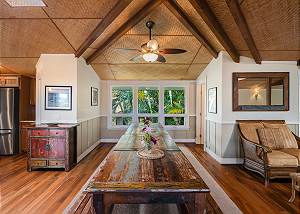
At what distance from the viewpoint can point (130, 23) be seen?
393 centimetres

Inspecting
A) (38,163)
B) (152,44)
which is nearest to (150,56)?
(152,44)

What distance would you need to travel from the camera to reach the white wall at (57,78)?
472 cm

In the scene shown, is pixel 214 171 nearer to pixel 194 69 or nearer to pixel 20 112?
pixel 194 69

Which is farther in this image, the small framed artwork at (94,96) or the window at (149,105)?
the window at (149,105)

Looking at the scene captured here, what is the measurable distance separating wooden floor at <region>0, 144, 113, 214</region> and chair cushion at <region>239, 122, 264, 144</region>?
3403mm

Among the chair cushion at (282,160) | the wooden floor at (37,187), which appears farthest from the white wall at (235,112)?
the wooden floor at (37,187)

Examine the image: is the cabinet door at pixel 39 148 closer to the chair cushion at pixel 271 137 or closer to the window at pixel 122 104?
the window at pixel 122 104

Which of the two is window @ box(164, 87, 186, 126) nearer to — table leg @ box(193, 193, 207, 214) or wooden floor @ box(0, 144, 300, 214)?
wooden floor @ box(0, 144, 300, 214)

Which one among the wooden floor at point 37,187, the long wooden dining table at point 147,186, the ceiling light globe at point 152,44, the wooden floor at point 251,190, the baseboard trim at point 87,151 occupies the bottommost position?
the wooden floor at point 251,190

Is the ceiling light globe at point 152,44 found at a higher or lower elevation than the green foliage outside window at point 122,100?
higher

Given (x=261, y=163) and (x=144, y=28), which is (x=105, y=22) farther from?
(x=261, y=163)

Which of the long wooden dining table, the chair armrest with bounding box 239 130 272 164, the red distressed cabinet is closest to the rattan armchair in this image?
the chair armrest with bounding box 239 130 272 164

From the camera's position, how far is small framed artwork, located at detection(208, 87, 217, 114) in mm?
5199

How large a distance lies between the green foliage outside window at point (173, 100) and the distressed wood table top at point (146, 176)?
499 centimetres
